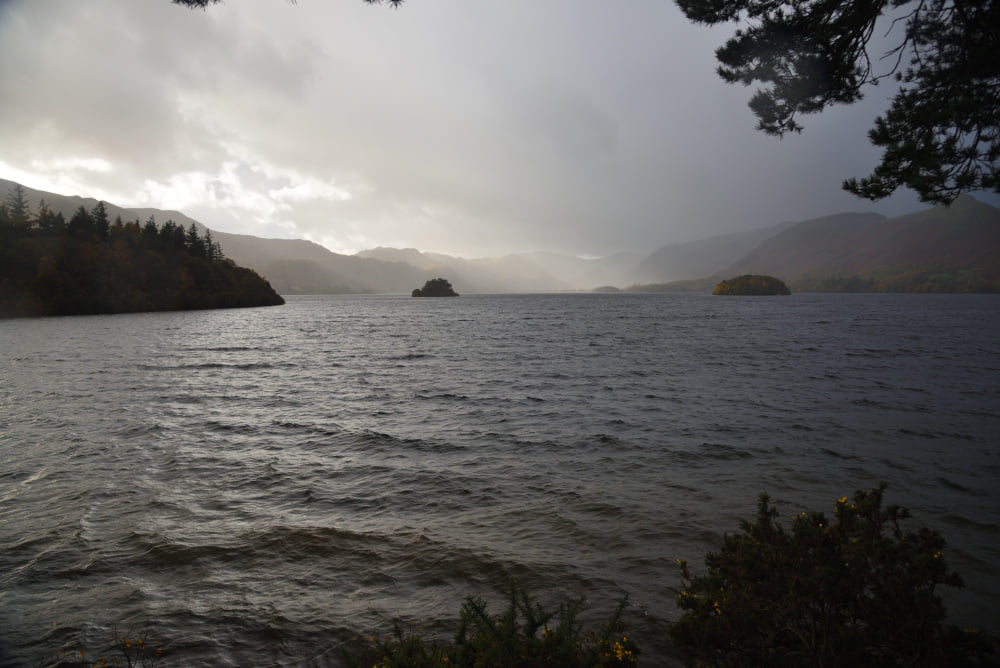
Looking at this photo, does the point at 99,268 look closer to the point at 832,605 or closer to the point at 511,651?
the point at 511,651

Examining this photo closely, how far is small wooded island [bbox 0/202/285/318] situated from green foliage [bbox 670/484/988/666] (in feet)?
470

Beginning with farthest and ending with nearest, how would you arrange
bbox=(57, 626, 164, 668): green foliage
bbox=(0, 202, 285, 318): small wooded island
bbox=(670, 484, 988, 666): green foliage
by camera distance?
bbox=(0, 202, 285, 318): small wooded island < bbox=(57, 626, 164, 668): green foliage < bbox=(670, 484, 988, 666): green foliage

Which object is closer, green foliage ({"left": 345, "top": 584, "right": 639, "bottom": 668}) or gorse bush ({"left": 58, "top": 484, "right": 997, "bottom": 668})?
gorse bush ({"left": 58, "top": 484, "right": 997, "bottom": 668})

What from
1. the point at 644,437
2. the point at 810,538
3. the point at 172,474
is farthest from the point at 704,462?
the point at 172,474

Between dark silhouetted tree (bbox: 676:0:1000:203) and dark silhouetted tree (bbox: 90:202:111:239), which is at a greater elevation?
dark silhouetted tree (bbox: 90:202:111:239)

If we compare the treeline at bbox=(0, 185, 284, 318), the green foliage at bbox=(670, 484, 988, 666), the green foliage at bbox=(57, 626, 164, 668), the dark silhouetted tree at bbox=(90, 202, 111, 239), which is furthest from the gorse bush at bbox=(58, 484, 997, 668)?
the dark silhouetted tree at bbox=(90, 202, 111, 239)

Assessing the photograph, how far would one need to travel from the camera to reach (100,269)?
112 metres

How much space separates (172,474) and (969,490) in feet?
65.8

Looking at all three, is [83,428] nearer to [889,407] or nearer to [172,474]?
[172,474]

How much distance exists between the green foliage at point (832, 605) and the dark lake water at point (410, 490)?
225cm

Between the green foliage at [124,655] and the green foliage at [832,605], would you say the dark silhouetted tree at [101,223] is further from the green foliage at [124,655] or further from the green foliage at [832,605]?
the green foliage at [832,605]

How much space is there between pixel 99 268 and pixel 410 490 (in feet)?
468

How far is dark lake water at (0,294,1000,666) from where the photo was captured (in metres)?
6.62

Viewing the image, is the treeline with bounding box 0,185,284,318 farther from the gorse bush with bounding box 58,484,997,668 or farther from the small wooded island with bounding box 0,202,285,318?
the gorse bush with bounding box 58,484,997,668
